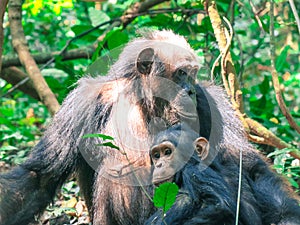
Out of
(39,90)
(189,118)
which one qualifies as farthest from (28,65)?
(189,118)

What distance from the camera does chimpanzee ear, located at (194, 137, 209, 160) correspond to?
516 cm

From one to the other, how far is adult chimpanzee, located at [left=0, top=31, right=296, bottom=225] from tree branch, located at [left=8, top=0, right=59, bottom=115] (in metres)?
1.54

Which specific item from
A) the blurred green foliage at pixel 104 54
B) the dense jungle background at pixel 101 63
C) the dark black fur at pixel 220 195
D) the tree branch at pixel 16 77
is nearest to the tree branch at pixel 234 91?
the dense jungle background at pixel 101 63

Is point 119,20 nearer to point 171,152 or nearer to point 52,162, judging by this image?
point 52,162

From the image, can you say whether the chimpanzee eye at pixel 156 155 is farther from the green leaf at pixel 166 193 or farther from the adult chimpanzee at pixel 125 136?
the green leaf at pixel 166 193

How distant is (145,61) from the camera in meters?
5.96

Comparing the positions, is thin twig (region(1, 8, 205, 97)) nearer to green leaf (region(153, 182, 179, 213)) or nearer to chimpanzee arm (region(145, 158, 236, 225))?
chimpanzee arm (region(145, 158, 236, 225))

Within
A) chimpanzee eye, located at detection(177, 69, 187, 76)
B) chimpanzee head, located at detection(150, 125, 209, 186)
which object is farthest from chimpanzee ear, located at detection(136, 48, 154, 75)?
chimpanzee head, located at detection(150, 125, 209, 186)

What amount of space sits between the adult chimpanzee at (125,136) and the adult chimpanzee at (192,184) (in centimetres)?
48

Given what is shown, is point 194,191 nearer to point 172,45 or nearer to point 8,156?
point 172,45

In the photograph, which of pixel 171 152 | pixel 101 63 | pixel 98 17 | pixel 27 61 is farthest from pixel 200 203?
pixel 98 17

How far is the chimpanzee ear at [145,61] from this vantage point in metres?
5.95

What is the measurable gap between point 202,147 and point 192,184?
48 centimetres

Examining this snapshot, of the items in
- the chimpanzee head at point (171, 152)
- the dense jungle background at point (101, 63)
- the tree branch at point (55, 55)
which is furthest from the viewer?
the tree branch at point (55, 55)
